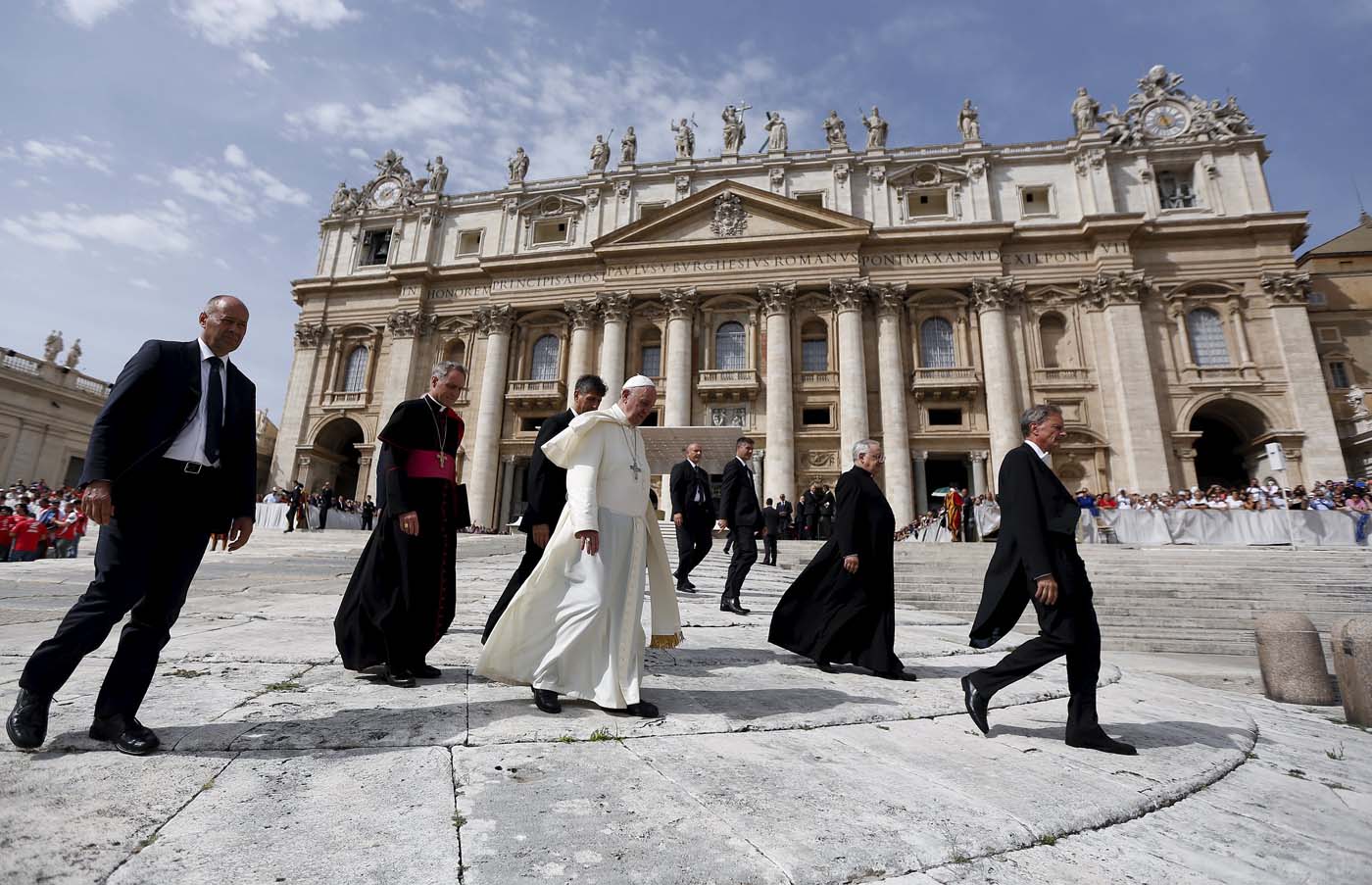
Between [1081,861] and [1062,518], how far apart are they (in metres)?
1.92

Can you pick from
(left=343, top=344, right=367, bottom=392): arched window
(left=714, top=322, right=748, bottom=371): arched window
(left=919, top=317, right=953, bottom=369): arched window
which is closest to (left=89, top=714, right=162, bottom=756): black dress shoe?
(left=714, top=322, right=748, bottom=371): arched window

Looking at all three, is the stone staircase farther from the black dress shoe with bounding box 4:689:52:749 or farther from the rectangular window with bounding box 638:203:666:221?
the rectangular window with bounding box 638:203:666:221

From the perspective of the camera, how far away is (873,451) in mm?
5203

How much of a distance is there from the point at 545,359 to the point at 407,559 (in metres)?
26.0

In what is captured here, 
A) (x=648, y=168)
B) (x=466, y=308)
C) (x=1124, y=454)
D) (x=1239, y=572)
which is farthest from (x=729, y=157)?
(x=1239, y=572)

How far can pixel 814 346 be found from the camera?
26.6m

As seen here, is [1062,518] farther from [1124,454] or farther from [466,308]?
[466,308]

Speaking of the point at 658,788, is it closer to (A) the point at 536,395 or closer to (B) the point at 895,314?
(B) the point at 895,314

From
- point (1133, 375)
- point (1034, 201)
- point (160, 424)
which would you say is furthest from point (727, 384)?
point (160, 424)

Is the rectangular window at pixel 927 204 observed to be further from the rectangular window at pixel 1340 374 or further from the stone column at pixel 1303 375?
the rectangular window at pixel 1340 374

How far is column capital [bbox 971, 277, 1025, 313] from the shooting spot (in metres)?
24.9

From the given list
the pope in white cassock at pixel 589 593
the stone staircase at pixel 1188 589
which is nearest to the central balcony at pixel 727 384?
the stone staircase at pixel 1188 589

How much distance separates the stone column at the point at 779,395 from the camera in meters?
23.9

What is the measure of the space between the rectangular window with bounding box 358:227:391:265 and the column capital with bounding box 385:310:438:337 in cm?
508
